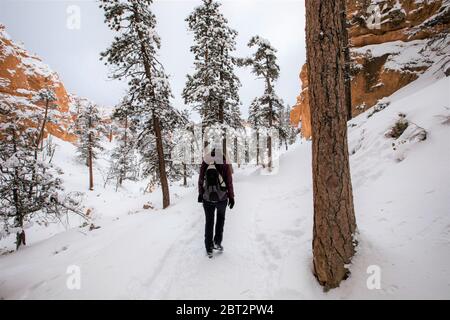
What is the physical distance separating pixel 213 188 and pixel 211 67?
10832mm

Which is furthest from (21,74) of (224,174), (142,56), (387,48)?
(387,48)

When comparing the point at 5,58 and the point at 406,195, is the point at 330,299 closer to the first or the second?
the point at 406,195

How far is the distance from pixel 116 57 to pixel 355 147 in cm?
1148

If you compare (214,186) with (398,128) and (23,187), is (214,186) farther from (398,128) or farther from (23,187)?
(23,187)

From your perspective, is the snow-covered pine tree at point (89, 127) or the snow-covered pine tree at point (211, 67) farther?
the snow-covered pine tree at point (89, 127)

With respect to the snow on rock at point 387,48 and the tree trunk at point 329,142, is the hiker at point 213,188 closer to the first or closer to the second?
the tree trunk at point 329,142

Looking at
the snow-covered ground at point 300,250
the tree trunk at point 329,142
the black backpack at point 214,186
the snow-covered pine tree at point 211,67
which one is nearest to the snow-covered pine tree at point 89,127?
the snow-covered pine tree at point 211,67

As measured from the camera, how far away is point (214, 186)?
4133 millimetres

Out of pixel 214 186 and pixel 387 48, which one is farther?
pixel 387 48

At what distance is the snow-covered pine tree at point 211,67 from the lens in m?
12.8

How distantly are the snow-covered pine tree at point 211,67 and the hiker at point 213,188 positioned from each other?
8.97m

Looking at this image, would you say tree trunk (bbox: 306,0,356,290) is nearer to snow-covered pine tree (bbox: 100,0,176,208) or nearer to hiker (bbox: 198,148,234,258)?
hiker (bbox: 198,148,234,258)

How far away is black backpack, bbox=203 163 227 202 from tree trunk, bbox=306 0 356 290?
1822 millimetres
